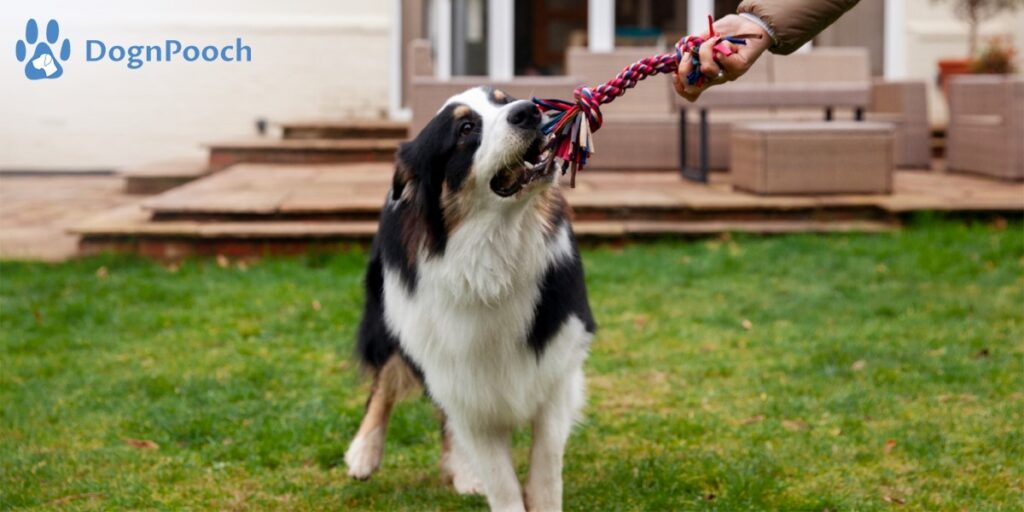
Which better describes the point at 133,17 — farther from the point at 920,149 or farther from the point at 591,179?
the point at 920,149

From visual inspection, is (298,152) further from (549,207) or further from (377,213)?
(549,207)

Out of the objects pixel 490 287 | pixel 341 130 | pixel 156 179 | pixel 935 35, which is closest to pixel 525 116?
pixel 490 287

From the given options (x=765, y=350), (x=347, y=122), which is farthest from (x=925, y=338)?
(x=347, y=122)

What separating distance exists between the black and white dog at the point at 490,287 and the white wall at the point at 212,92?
9.81m

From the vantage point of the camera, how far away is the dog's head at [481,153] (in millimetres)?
3143

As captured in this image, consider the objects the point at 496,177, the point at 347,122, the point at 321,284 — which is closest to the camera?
the point at 496,177

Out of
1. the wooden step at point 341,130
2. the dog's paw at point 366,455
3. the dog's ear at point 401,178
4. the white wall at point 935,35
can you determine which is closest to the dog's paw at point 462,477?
the dog's paw at point 366,455

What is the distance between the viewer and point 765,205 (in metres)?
8.30

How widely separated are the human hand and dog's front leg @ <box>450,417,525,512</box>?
1194mm

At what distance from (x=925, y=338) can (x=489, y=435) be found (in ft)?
9.96

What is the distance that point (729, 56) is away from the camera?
2982mm

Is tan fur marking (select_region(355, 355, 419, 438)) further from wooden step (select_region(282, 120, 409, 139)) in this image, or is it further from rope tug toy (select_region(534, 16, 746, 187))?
wooden step (select_region(282, 120, 409, 139))

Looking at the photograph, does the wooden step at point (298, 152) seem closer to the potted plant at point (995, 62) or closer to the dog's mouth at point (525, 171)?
the potted plant at point (995, 62)

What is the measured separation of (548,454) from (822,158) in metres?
5.41
